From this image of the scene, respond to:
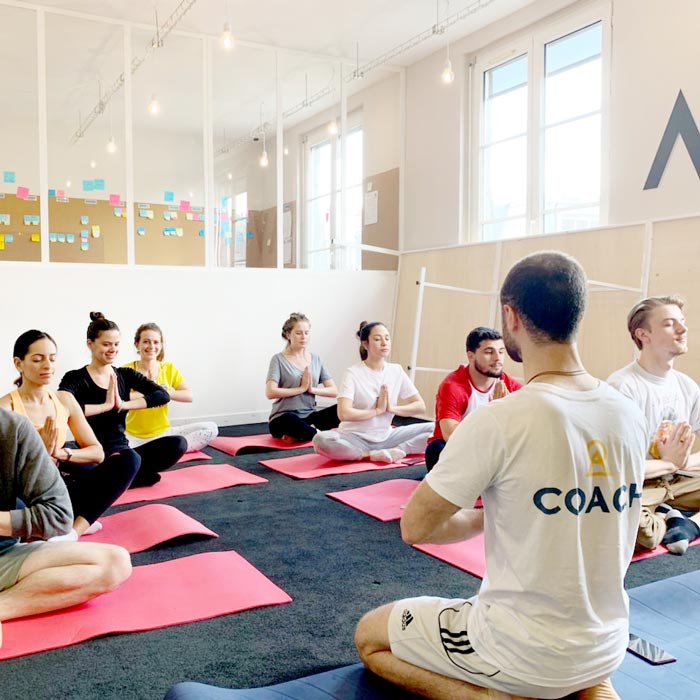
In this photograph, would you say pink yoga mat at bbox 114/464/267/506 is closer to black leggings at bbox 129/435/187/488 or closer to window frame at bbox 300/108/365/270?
black leggings at bbox 129/435/187/488

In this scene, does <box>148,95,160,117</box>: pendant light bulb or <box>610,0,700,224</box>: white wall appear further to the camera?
<box>148,95,160,117</box>: pendant light bulb

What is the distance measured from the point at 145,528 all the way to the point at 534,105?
447 centimetres

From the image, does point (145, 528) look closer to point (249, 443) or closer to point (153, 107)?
point (249, 443)

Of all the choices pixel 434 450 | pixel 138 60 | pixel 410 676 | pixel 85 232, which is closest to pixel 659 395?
pixel 434 450

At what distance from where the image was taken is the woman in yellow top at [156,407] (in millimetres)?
4383

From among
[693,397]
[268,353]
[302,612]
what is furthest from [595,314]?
[302,612]

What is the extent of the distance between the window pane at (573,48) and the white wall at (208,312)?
247 centimetres

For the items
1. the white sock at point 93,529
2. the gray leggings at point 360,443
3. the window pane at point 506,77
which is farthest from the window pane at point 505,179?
the white sock at point 93,529

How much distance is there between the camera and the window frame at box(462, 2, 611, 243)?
5.09m

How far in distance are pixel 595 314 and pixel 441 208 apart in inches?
83.7

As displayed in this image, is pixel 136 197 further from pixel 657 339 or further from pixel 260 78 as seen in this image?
pixel 657 339

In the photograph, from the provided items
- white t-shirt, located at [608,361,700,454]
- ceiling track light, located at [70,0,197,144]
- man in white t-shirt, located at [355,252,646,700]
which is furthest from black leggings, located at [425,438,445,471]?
ceiling track light, located at [70,0,197,144]

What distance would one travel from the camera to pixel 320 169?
7.34 metres

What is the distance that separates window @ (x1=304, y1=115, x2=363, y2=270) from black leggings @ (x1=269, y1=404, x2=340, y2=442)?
221 cm
